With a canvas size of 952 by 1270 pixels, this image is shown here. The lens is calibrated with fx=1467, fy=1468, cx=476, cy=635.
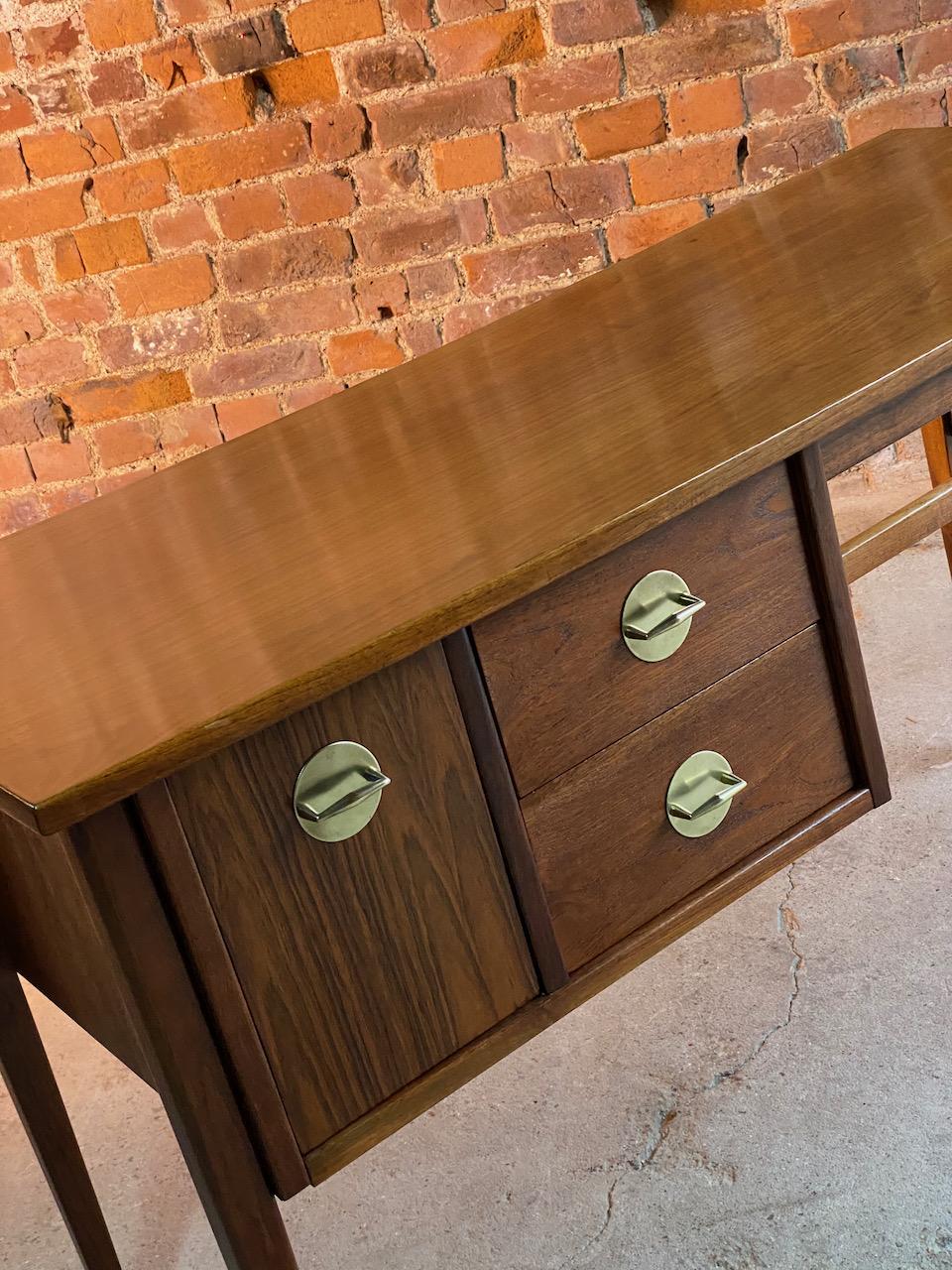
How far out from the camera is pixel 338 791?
3.38 feet

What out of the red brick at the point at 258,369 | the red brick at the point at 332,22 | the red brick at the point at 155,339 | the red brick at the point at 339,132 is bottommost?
the red brick at the point at 258,369

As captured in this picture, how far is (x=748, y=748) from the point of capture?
1.28 m

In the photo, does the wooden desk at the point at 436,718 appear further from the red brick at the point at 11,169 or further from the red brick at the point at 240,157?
the red brick at the point at 11,169

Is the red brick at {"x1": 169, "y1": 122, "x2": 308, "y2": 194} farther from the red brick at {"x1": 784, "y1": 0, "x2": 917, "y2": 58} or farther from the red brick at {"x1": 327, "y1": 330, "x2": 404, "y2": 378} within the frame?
the red brick at {"x1": 784, "y1": 0, "x2": 917, "y2": 58}

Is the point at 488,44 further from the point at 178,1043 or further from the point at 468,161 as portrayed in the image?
the point at 178,1043

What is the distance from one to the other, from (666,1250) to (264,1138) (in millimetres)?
658

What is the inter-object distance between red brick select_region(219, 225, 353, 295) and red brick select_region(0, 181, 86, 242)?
287 millimetres

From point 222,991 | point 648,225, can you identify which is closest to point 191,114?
point 648,225

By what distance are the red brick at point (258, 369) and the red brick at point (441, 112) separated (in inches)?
16.6

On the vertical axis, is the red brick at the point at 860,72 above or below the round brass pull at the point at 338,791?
above

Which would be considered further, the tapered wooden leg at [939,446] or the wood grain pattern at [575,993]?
the tapered wooden leg at [939,446]

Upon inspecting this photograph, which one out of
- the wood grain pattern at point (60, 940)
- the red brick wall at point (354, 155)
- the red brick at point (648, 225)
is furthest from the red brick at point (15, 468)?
the wood grain pattern at point (60, 940)

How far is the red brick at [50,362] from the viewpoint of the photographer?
9.31 feet

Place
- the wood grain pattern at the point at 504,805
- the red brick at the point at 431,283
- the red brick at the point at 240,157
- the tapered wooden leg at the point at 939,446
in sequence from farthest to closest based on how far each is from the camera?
1. the red brick at the point at 431,283
2. the red brick at the point at 240,157
3. the tapered wooden leg at the point at 939,446
4. the wood grain pattern at the point at 504,805
